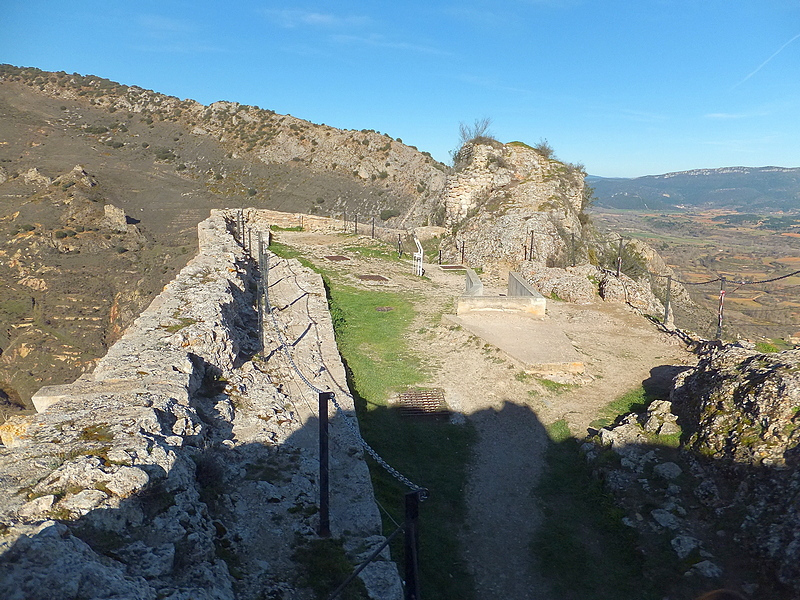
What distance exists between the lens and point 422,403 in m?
8.84

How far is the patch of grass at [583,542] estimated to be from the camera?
5.20 metres

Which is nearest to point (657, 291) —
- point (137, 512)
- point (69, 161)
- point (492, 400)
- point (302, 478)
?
point (492, 400)

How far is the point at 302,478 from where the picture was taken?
5637 millimetres

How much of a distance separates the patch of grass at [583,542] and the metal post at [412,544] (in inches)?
90.2

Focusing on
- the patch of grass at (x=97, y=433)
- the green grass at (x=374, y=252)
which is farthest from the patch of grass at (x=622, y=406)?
the green grass at (x=374, y=252)

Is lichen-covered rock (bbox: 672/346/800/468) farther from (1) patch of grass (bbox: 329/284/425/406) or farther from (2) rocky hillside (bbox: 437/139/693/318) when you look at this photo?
(2) rocky hillside (bbox: 437/139/693/318)

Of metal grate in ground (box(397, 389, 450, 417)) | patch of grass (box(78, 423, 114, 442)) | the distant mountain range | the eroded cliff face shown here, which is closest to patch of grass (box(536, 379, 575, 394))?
metal grate in ground (box(397, 389, 450, 417))

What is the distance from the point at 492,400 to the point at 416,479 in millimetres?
2764

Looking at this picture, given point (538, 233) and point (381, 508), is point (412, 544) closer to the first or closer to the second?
point (381, 508)

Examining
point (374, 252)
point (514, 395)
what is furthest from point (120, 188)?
point (514, 395)

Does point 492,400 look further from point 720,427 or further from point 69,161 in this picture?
point 69,161

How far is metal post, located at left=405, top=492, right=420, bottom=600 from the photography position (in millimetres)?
3473

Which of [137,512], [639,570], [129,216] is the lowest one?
[639,570]

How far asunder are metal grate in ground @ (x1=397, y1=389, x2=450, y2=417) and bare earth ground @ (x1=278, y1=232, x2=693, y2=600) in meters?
0.19
